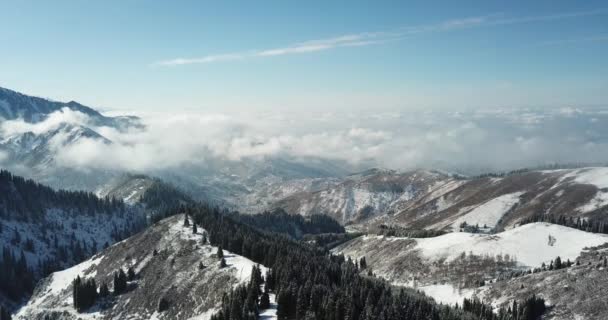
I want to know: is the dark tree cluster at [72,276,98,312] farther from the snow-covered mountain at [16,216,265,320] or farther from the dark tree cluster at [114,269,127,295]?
the dark tree cluster at [114,269,127,295]

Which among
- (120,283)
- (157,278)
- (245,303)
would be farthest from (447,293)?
(120,283)

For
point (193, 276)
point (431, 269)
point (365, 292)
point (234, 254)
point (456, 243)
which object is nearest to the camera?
point (365, 292)

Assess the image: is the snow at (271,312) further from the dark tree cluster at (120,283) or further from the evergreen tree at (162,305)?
the dark tree cluster at (120,283)

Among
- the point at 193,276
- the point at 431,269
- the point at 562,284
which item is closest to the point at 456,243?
the point at 431,269

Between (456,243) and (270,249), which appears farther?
(456,243)

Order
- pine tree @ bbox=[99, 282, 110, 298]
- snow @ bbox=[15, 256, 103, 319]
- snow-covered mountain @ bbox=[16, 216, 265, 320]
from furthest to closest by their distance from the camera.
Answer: snow @ bbox=[15, 256, 103, 319] → pine tree @ bbox=[99, 282, 110, 298] → snow-covered mountain @ bbox=[16, 216, 265, 320]

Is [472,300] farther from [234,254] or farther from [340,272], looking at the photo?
[234,254]

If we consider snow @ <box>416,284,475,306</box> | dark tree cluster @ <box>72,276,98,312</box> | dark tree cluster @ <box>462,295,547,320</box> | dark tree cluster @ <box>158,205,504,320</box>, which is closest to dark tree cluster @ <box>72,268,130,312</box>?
dark tree cluster @ <box>72,276,98,312</box>
